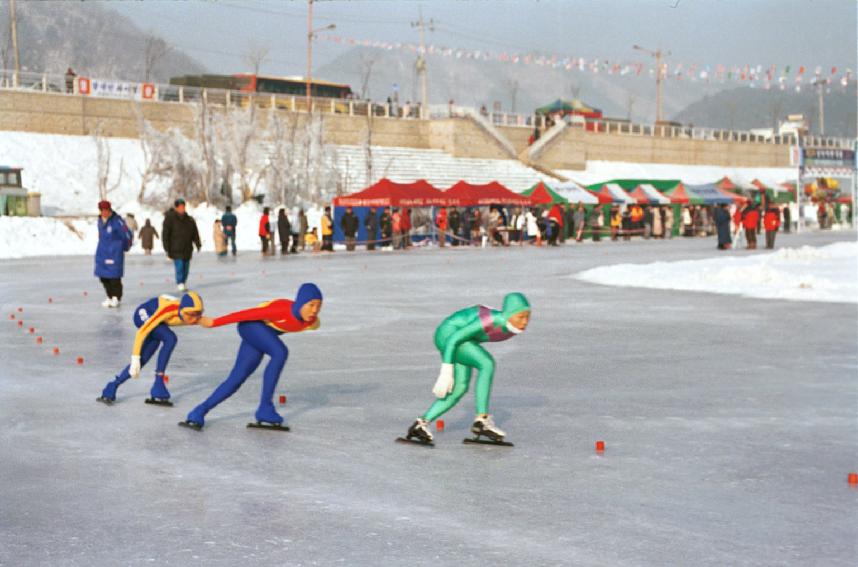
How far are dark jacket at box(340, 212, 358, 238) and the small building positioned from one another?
1135 centimetres

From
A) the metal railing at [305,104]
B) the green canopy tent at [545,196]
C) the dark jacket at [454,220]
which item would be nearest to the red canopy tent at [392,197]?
the dark jacket at [454,220]

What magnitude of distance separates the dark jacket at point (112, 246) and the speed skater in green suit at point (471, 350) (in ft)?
31.9

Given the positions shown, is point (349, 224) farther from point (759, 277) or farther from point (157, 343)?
point (157, 343)

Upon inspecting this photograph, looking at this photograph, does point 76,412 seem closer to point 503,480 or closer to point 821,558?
point 503,480

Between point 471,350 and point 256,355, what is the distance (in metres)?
1.48

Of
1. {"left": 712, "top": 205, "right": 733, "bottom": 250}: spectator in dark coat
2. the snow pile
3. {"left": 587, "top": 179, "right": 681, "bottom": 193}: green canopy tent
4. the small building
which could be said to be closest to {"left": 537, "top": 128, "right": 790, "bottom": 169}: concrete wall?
{"left": 587, "top": 179, "right": 681, "bottom": 193}: green canopy tent

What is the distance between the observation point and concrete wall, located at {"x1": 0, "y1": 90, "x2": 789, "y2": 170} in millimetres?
52969

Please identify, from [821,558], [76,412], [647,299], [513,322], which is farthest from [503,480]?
[647,299]

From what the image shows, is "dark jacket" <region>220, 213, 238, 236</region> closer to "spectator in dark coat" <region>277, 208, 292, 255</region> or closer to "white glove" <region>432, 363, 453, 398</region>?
"spectator in dark coat" <region>277, 208, 292, 255</region>

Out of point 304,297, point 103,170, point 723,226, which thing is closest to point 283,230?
point 723,226

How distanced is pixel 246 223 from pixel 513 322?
3525 centimetres

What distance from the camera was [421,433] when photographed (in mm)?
7164

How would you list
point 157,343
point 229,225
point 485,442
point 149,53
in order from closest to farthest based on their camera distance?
1. point 485,442
2. point 157,343
3. point 229,225
4. point 149,53

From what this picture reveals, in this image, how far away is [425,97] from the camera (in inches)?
2751
